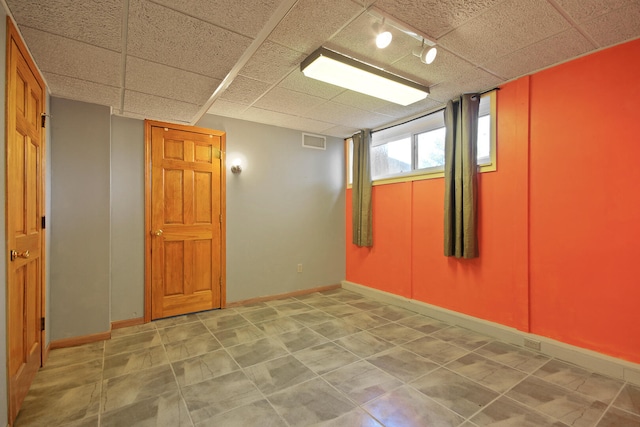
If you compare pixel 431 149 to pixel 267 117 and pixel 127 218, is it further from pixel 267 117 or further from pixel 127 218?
pixel 127 218

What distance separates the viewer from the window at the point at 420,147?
312 cm

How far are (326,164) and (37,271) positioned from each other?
3.72 m

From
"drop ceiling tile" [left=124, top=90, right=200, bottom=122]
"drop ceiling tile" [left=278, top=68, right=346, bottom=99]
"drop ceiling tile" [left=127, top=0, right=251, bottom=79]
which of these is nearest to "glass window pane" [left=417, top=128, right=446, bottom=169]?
"drop ceiling tile" [left=278, top=68, right=346, bottom=99]

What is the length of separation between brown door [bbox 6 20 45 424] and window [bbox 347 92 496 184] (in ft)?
12.4

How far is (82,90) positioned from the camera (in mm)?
2668

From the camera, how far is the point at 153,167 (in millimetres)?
3490

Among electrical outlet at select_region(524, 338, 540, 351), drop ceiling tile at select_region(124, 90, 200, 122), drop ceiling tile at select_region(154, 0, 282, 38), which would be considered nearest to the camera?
drop ceiling tile at select_region(154, 0, 282, 38)

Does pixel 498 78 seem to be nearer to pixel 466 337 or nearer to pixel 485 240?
pixel 485 240

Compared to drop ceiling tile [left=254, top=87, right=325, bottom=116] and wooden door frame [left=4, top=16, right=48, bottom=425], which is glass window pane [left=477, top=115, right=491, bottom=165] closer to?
drop ceiling tile [left=254, top=87, right=325, bottom=116]

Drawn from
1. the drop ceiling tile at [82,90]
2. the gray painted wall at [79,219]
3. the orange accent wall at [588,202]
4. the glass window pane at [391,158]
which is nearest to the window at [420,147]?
the glass window pane at [391,158]

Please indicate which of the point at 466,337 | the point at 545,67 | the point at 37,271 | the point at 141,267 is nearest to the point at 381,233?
the point at 466,337

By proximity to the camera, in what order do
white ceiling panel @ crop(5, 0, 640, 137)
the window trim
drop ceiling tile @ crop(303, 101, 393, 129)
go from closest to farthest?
white ceiling panel @ crop(5, 0, 640, 137)
the window trim
drop ceiling tile @ crop(303, 101, 393, 129)

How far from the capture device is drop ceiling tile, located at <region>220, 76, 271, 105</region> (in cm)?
290

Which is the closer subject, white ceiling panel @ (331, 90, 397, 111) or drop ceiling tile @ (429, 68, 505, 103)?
drop ceiling tile @ (429, 68, 505, 103)
